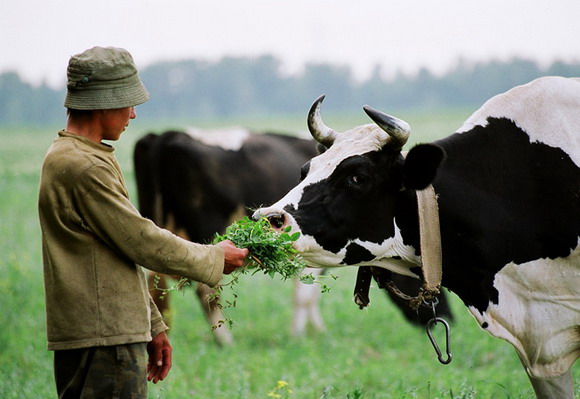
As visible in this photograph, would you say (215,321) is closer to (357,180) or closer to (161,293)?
(161,293)

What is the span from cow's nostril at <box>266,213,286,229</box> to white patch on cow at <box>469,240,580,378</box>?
1.30 meters

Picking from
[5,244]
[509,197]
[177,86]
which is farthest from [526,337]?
[177,86]

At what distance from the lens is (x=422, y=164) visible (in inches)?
163

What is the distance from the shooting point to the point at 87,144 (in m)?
3.27

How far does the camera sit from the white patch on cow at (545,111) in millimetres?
4410

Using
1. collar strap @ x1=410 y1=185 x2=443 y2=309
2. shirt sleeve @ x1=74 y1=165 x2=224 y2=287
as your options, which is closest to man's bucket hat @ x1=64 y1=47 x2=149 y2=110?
shirt sleeve @ x1=74 y1=165 x2=224 y2=287

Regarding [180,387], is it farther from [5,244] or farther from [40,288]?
[5,244]

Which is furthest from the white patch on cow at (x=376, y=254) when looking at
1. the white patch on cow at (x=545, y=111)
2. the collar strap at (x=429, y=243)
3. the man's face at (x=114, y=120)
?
the man's face at (x=114, y=120)

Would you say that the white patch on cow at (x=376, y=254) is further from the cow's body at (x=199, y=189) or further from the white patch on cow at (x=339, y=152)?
the cow's body at (x=199, y=189)

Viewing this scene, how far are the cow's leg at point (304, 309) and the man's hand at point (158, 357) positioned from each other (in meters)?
5.51

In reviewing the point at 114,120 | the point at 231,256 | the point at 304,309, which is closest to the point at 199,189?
the point at 304,309

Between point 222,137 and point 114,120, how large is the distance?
6646 mm

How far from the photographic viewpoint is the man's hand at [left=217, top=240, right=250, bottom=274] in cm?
354

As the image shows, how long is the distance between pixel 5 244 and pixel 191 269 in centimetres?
1347
